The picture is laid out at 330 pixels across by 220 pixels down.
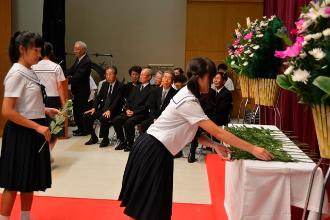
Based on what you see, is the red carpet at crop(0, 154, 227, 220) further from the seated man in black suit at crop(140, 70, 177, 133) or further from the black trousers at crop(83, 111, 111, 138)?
the black trousers at crop(83, 111, 111, 138)

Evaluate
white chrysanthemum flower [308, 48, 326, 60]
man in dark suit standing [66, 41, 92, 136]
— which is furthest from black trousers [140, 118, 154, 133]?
white chrysanthemum flower [308, 48, 326, 60]

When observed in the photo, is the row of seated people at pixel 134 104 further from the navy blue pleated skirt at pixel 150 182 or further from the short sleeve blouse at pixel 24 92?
the navy blue pleated skirt at pixel 150 182

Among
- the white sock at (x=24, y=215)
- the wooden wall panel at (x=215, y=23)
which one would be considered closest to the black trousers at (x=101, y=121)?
the white sock at (x=24, y=215)

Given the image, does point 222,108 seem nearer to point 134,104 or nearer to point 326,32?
point 134,104

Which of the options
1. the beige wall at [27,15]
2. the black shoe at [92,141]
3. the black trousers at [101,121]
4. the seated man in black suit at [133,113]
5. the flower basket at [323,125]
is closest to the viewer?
the flower basket at [323,125]

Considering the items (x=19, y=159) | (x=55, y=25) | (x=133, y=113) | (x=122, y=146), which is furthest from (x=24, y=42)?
(x=55, y=25)

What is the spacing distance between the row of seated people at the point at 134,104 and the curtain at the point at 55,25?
202 cm

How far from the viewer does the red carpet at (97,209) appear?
329 centimetres

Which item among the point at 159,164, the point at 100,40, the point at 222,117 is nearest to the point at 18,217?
the point at 159,164

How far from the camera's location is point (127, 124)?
5.83 m

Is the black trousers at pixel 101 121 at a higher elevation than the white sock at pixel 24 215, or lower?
higher

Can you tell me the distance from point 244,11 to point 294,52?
25.9ft

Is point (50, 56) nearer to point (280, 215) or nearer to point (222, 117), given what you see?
point (222, 117)

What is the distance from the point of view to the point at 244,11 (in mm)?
9172
